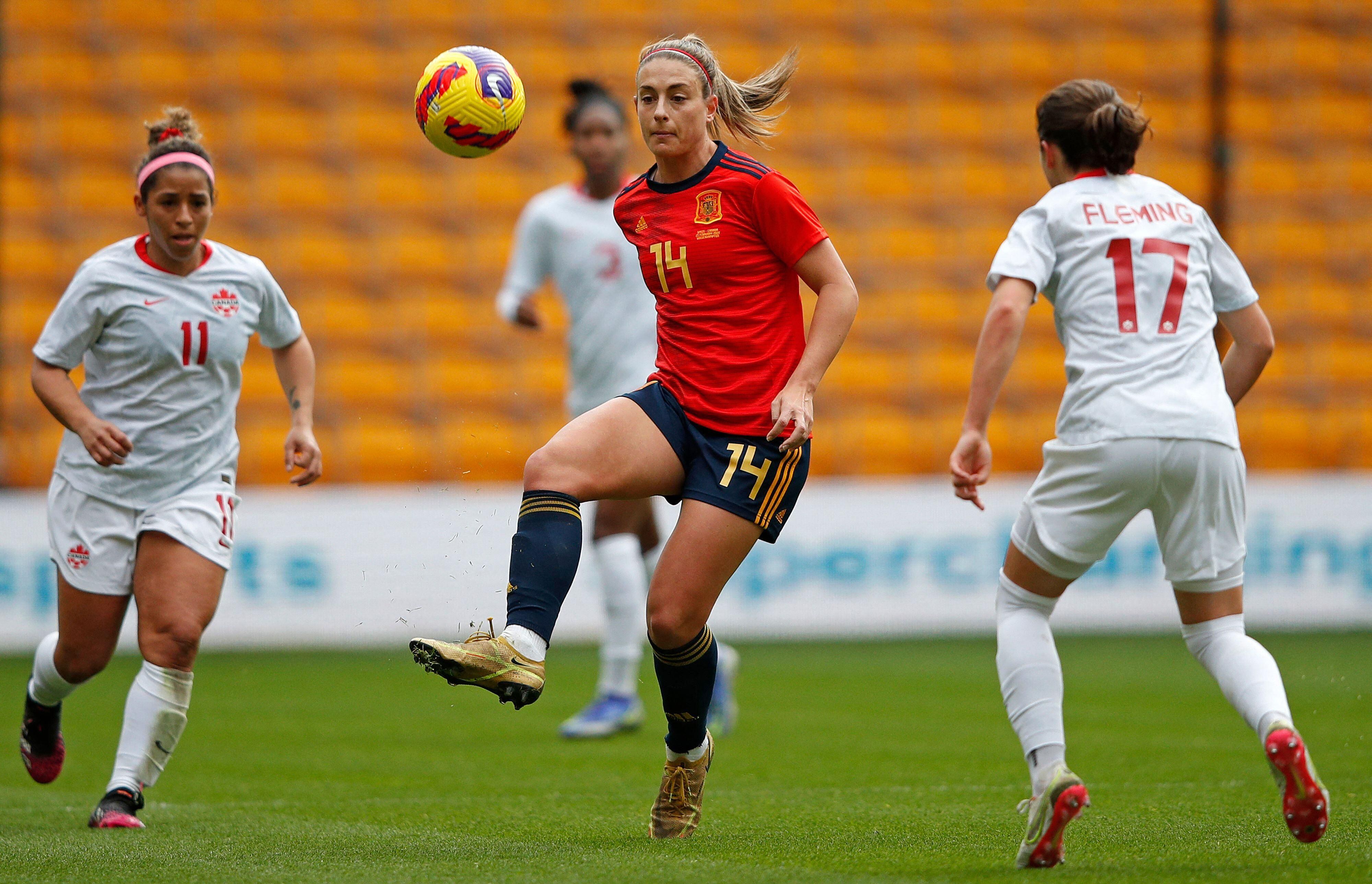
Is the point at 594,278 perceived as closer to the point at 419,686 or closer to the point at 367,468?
the point at 419,686

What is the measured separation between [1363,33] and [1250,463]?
4485 millimetres

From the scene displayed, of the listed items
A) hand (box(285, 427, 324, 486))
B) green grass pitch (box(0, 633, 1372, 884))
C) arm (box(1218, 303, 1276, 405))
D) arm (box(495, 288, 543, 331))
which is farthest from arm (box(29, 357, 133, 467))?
arm (box(1218, 303, 1276, 405))

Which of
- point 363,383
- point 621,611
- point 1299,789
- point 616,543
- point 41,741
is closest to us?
point 1299,789

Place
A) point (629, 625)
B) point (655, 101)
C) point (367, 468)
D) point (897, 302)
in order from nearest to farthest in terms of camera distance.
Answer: point (655, 101) < point (629, 625) < point (367, 468) < point (897, 302)

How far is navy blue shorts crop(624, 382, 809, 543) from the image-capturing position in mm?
4090

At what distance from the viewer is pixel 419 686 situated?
8.67m

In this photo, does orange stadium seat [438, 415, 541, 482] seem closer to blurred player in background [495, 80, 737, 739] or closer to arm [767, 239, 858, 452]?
blurred player in background [495, 80, 737, 739]

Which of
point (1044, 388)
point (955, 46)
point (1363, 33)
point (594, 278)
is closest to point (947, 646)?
point (1044, 388)

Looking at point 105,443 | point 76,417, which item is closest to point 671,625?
point 105,443

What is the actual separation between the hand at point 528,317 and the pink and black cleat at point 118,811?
3.05 m

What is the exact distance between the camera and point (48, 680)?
4.88 meters

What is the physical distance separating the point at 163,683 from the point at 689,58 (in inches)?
90.9

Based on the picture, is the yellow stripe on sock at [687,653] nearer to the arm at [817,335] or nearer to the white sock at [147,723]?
the arm at [817,335]

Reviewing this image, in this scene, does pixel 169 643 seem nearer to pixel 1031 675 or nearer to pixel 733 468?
pixel 733 468
